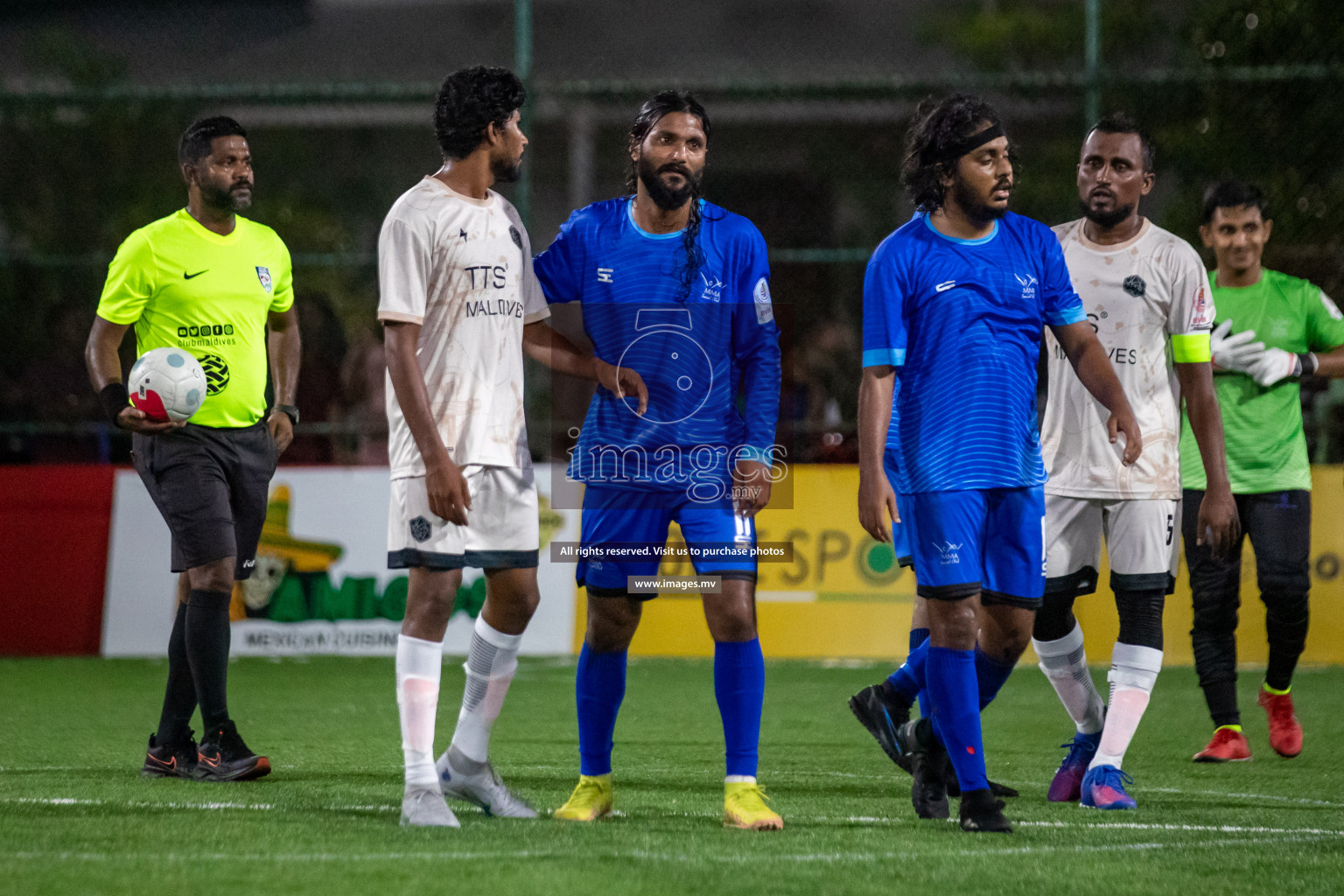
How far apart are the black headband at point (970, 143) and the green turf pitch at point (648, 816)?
1.98 meters

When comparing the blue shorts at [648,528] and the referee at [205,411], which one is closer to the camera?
the blue shorts at [648,528]

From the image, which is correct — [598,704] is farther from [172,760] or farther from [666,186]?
[172,760]

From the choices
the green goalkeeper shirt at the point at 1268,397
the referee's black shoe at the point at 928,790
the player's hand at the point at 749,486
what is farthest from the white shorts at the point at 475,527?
the green goalkeeper shirt at the point at 1268,397

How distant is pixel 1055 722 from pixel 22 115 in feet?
27.0

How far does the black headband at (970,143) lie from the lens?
493cm

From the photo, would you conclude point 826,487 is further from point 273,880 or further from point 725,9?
point 725,9

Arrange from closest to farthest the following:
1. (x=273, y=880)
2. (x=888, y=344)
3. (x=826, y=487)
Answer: (x=273, y=880) → (x=888, y=344) → (x=826, y=487)

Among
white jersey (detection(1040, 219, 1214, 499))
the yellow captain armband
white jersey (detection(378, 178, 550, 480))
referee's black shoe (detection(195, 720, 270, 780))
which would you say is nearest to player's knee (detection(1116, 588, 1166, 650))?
white jersey (detection(1040, 219, 1214, 499))

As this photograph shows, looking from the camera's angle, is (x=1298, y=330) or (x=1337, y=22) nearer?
(x=1298, y=330)

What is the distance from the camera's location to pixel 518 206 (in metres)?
10.8

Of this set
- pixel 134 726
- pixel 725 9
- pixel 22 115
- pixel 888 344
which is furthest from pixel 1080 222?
pixel 725 9

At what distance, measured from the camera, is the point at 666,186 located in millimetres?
4859

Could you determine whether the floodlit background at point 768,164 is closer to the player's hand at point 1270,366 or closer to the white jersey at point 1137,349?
the player's hand at point 1270,366

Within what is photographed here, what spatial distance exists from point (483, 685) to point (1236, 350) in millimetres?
3743
